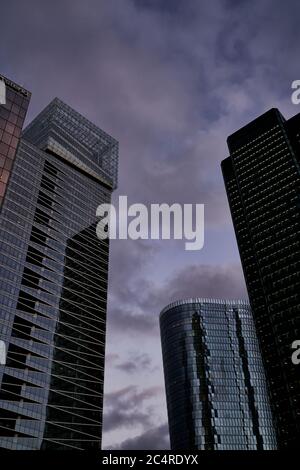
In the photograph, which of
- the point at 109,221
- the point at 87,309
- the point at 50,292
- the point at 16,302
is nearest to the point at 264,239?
the point at 109,221

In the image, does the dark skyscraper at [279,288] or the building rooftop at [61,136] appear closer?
the dark skyscraper at [279,288]

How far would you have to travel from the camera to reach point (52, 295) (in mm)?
150000

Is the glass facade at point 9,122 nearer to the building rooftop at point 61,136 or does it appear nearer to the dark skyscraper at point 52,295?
the dark skyscraper at point 52,295

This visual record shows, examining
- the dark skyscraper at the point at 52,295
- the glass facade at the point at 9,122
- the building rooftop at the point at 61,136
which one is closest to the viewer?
the glass facade at the point at 9,122

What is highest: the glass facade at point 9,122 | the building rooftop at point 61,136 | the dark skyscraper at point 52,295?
the building rooftop at point 61,136

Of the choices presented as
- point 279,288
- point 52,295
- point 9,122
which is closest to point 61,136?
point 52,295

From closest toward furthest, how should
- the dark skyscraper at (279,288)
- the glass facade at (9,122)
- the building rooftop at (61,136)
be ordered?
the glass facade at (9,122)
the dark skyscraper at (279,288)
the building rooftop at (61,136)

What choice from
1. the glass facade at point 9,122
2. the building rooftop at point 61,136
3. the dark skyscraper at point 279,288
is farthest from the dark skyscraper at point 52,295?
the glass facade at point 9,122

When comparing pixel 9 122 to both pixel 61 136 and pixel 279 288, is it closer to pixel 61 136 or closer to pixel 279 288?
pixel 61 136

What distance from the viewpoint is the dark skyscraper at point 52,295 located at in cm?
12694

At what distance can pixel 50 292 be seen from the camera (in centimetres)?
14938

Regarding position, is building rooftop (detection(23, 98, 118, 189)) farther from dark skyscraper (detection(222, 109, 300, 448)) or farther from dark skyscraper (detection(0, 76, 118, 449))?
Answer: dark skyscraper (detection(222, 109, 300, 448))

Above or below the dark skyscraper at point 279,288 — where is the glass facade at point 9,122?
below
